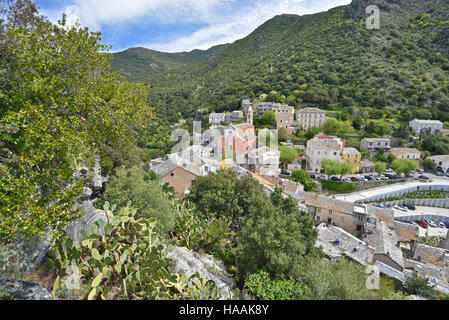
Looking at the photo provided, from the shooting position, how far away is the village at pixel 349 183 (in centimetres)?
2047

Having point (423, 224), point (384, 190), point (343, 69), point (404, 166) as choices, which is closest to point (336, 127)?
point (404, 166)

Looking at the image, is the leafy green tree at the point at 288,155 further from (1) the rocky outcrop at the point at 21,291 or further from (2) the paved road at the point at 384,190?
(1) the rocky outcrop at the point at 21,291

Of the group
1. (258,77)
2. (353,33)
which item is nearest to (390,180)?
(258,77)

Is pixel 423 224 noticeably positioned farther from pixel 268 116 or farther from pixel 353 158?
pixel 268 116

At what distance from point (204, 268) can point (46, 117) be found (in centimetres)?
789

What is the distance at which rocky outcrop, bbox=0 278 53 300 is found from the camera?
471 cm

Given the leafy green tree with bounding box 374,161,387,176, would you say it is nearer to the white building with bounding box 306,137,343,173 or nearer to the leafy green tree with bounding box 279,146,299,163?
the white building with bounding box 306,137,343,173

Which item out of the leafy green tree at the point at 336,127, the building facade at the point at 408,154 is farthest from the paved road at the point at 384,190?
the leafy green tree at the point at 336,127

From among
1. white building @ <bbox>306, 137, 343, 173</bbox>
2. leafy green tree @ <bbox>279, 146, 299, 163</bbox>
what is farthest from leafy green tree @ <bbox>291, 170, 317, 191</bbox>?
white building @ <bbox>306, 137, 343, 173</bbox>

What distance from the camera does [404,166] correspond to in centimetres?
4494

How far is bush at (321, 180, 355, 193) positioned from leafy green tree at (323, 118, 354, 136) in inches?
796

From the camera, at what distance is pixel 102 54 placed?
856cm
